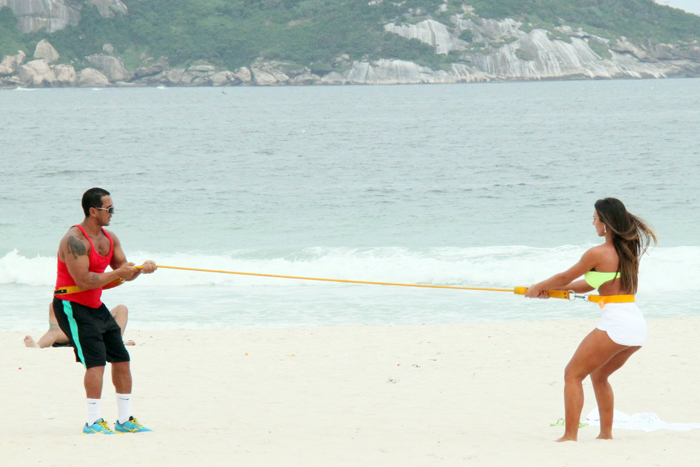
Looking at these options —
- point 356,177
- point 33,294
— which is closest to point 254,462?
point 33,294

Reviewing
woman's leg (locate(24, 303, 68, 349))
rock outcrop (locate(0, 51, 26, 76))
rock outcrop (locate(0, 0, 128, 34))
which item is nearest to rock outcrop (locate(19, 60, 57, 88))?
rock outcrop (locate(0, 51, 26, 76))

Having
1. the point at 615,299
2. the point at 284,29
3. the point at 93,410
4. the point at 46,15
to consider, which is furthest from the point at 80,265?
the point at 46,15

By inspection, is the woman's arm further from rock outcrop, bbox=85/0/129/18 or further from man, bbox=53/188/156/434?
rock outcrop, bbox=85/0/129/18

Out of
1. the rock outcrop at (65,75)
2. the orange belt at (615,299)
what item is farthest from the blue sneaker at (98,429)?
the rock outcrop at (65,75)

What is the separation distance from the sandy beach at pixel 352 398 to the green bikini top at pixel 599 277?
96 cm

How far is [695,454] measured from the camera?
17.4 feet

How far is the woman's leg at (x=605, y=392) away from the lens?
5473 mm

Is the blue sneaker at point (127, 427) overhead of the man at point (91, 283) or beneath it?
beneath

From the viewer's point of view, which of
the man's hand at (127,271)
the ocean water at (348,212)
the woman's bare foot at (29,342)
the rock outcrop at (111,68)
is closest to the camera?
the man's hand at (127,271)

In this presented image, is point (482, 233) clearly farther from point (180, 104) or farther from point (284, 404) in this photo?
point (180, 104)

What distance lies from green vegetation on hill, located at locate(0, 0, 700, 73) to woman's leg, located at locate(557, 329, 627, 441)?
531 feet

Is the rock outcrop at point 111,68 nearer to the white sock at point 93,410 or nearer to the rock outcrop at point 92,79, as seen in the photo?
the rock outcrop at point 92,79

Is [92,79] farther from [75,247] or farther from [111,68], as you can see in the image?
[75,247]

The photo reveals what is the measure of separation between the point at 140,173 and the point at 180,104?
65784 mm
